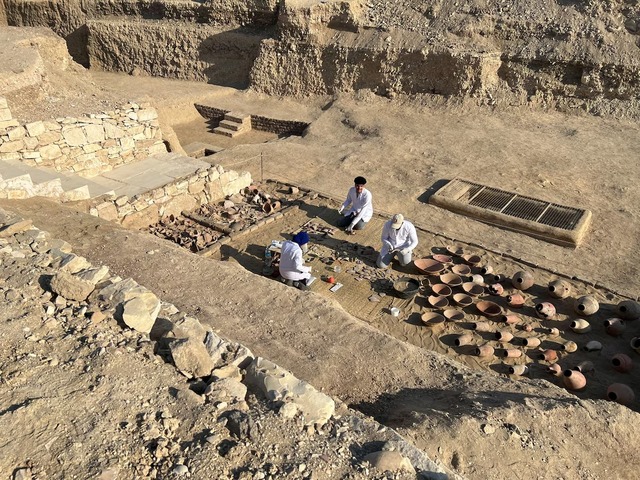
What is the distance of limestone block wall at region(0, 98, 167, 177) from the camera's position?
824 centimetres

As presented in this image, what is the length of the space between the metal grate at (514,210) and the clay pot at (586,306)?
1.78m

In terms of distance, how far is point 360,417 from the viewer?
12.6 ft

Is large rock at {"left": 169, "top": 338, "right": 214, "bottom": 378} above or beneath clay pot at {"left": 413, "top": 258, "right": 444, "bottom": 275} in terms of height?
above

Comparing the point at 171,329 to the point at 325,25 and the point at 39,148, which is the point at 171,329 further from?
the point at 325,25

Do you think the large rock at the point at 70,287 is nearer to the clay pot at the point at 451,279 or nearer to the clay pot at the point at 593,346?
the clay pot at the point at 451,279

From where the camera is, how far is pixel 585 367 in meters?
6.13

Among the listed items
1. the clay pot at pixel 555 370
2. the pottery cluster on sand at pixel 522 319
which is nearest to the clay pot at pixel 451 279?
the pottery cluster on sand at pixel 522 319

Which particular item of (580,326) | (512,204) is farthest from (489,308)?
(512,204)

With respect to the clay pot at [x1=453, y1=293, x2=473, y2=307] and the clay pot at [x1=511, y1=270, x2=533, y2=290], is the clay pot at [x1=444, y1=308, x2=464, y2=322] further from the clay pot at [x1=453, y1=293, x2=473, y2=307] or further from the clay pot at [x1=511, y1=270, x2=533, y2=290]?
the clay pot at [x1=511, y1=270, x2=533, y2=290]

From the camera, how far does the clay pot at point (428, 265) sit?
7.79 meters

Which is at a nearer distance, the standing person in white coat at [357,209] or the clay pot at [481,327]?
the clay pot at [481,327]

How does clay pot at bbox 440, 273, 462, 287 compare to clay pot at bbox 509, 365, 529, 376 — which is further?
clay pot at bbox 440, 273, 462, 287

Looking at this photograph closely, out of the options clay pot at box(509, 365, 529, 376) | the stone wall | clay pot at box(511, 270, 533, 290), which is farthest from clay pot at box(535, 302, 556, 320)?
the stone wall

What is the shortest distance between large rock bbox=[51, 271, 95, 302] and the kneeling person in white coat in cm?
325
